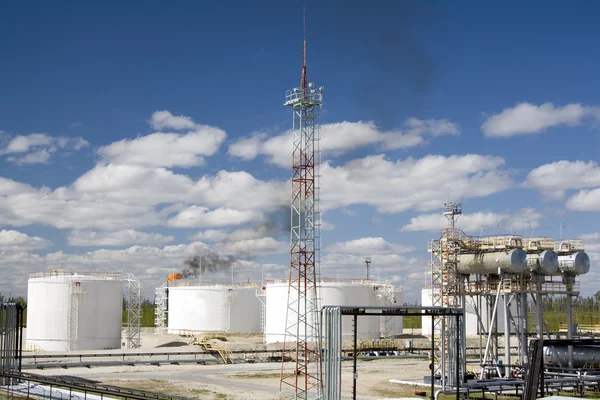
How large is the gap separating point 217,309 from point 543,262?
148 feet

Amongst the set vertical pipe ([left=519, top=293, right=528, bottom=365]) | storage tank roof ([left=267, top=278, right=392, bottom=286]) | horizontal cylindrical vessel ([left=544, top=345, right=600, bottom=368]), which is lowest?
horizontal cylindrical vessel ([left=544, top=345, right=600, bottom=368])

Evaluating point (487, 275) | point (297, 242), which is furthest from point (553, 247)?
point (297, 242)

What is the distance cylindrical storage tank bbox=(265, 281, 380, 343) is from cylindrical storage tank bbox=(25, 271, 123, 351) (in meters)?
14.5

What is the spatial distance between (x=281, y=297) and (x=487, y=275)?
2970cm

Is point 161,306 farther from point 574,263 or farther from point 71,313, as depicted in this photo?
point 574,263

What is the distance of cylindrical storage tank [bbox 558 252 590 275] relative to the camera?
43.4 meters

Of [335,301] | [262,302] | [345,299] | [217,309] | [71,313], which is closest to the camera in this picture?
[71,313]

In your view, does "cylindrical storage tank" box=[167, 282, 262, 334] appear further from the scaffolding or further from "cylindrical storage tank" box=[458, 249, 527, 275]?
"cylindrical storage tank" box=[458, 249, 527, 275]

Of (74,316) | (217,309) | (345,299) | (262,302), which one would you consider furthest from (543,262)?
(217,309)

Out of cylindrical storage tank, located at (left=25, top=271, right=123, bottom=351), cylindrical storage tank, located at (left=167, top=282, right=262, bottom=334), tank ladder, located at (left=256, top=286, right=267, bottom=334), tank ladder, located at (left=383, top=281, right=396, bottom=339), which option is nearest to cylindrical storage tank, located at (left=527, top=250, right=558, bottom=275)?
tank ladder, located at (left=383, top=281, right=396, bottom=339)

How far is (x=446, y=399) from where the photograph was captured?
34969mm

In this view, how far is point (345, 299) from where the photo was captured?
67812 millimetres

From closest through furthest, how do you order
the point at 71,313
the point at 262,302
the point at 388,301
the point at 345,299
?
the point at 71,313 → the point at 345,299 → the point at 388,301 → the point at 262,302

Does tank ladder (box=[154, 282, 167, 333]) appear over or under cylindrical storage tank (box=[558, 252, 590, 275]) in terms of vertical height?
under
